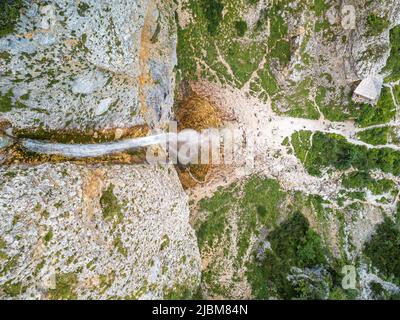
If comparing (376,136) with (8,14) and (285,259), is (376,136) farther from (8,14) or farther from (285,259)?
(8,14)

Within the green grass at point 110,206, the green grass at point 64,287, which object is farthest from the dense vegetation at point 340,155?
the green grass at point 64,287

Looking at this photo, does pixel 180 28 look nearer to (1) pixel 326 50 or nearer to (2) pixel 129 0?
(2) pixel 129 0

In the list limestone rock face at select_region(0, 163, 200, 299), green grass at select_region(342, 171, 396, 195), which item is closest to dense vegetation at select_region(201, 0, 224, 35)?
limestone rock face at select_region(0, 163, 200, 299)

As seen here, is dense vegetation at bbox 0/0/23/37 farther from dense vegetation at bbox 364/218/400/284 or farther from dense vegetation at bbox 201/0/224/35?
dense vegetation at bbox 364/218/400/284

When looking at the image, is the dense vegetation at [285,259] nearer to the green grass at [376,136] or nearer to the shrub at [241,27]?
the green grass at [376,136]
